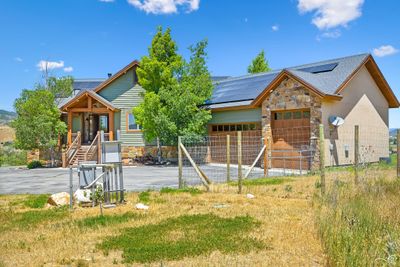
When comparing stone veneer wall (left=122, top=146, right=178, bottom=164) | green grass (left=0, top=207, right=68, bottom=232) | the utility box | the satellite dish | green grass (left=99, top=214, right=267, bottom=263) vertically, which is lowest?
green grass (left=0, top=207, right=68, bottom=232)

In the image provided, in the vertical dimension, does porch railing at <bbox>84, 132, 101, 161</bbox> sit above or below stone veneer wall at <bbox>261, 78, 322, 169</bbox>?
below

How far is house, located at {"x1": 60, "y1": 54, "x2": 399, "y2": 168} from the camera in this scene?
18.1 m

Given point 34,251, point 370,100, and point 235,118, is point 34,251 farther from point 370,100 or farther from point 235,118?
point 370,100

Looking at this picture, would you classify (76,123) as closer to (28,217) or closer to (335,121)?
(335,121)

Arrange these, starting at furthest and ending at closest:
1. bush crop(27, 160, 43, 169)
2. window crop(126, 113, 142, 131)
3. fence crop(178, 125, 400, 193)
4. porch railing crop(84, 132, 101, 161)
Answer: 1. window crop(126, 113, 142, 131)
2. bush crop(27, 160, 43, 169)
3. porch railing crop(84, 132, 101, 161)
4. fence crop(178, 125, 400, 193)

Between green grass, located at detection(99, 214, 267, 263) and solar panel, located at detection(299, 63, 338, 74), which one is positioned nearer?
green grass, located at detection(99, 214, 267, 263)

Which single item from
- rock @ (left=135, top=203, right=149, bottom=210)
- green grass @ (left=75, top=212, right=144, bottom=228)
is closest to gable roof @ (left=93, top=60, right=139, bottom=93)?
rock @ (left=135, top=203, right=149, bottom=210)

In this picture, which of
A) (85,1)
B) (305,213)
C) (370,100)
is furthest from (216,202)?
(370,100)

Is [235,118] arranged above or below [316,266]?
above

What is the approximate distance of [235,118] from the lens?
22.4 metres

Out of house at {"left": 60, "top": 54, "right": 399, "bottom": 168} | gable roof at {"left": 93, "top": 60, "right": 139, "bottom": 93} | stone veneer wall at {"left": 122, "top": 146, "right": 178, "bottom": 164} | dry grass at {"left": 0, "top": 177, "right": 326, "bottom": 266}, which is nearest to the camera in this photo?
dry grass at {"left": 0, "top": 177, "right": 326, "bottom": 266}

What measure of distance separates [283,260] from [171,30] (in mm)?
20658

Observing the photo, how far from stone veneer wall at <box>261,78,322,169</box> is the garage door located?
0.37 meters

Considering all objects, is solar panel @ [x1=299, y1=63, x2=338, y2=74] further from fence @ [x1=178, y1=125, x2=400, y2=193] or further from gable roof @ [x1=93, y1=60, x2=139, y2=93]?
gable roof @ [x1=93, y1=60, x2=139, y2=93]
